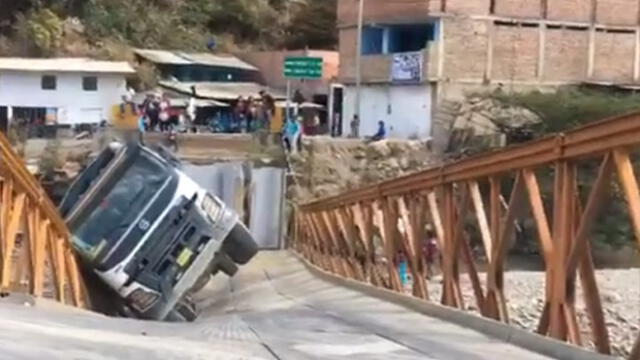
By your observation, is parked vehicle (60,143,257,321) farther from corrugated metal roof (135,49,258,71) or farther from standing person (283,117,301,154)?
corrugated metal roof (135,49,258,71)

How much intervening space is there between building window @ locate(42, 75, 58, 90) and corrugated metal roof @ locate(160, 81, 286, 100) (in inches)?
247

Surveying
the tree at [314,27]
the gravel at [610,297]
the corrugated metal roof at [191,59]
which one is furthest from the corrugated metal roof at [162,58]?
the gravel at [610,297]

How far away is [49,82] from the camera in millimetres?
54750

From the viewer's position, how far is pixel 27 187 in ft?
43.6

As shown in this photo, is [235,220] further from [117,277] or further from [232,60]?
[232,60]

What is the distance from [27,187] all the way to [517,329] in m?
5.71

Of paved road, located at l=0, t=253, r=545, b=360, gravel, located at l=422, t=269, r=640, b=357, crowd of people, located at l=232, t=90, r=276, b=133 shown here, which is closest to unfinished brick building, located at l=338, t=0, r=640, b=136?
crowd of people, located at l=232, t=90, r=276, b=133

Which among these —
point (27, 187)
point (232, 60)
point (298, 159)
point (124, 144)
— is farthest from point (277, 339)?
point (232, 60)

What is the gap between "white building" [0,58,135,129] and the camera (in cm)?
5447

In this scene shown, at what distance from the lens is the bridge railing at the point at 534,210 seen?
26.3ft

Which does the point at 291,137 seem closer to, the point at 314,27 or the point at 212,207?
the point at 314,27

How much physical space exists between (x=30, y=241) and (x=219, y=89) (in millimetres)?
47098

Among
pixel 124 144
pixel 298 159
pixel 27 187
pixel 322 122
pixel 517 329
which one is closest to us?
pixel 517 329

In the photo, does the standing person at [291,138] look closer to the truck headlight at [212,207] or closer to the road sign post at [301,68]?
the road sign post at [301,68]
